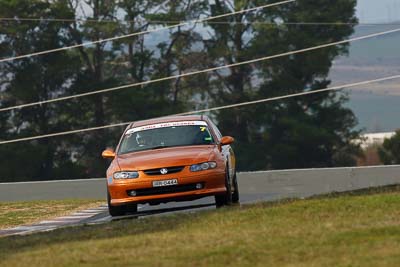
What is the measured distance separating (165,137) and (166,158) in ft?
3.98

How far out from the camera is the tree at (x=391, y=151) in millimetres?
79438

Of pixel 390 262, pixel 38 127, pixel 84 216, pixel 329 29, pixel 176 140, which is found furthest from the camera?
pixel 329 29

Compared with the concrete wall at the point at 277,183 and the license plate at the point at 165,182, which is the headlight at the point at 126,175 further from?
the concrete wall at the point at 277,183

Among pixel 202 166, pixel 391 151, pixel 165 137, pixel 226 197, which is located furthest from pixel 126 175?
pixel 391 151

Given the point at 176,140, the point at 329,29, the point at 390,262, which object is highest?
A: the point at 329,29

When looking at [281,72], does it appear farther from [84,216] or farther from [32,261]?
[32,261]

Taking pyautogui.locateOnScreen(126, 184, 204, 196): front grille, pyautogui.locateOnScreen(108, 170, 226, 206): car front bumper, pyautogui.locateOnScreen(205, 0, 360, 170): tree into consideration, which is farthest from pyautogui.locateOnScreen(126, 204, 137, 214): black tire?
pyautogui.locateOnScreen(205, 0, 360, 170): tree

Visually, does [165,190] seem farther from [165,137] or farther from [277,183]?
[277,183]

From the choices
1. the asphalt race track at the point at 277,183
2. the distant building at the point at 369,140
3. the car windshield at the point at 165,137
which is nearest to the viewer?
the car windshield at the point at 165,137

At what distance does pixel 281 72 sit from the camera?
7650 cm

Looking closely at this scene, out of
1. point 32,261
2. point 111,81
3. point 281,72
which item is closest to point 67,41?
point 111,81

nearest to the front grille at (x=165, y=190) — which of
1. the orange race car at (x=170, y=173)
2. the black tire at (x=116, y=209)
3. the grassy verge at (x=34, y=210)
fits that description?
the orange race car at (x=170, y=173)

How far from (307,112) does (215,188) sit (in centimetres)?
5670

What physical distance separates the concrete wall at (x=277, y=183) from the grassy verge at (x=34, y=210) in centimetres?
409
